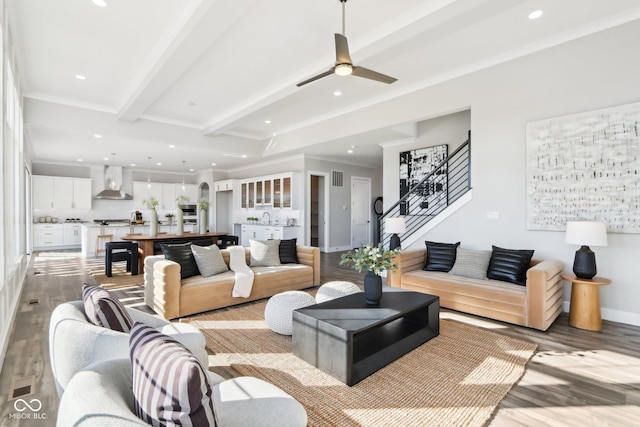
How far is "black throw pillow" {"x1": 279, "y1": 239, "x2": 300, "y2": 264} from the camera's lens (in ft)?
16.9

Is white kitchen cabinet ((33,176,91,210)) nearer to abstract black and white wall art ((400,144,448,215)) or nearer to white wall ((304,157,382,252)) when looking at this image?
white wall ((304,157,382,252))

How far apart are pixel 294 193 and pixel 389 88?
4184mm

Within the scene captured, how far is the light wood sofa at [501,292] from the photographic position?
132 inches

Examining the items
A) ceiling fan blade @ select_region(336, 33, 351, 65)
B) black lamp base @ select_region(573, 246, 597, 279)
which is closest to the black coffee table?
black lamp base @ select_region(573, 246, 597, 279)

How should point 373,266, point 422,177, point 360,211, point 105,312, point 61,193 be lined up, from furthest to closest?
point 360,211, point 61,193, point 422,177, point 373,266, point 105,312

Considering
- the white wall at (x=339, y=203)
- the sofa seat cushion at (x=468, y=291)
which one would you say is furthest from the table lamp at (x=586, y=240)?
the white wall at (x=339, y=203)

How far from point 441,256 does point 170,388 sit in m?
4.30

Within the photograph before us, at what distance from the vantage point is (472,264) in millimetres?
4219

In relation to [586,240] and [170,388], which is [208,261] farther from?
[586,240]

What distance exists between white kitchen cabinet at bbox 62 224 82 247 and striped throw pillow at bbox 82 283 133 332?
10579mm

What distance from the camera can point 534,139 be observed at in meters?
4.16

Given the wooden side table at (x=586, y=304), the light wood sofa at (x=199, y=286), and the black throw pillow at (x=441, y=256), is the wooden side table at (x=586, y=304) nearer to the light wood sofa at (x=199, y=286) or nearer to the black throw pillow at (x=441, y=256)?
the black throw pillow at (x=441, y=256)

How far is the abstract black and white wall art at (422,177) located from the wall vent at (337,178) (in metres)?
2.85

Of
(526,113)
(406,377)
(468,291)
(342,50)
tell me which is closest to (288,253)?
(468,291)
